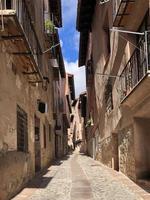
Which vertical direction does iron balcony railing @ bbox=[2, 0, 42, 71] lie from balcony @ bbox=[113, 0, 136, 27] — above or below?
below

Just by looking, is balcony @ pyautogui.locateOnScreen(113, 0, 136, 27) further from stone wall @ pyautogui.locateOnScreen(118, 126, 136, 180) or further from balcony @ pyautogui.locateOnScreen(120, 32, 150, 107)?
stone wall @ pyautogui.locateOnScreen(118, 126, 136, 180)

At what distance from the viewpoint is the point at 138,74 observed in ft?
35.7

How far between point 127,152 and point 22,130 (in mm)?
3290

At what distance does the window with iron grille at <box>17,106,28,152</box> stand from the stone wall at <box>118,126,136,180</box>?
311 centimetres

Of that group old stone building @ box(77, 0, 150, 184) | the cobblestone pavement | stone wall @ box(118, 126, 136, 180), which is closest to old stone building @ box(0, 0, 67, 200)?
the cobblestone pavement

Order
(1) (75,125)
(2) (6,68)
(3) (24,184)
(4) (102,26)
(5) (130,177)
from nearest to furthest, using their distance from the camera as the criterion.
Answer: (2) (6,68) < (3) (24,184) < (5) (130,177) < (4) (102,26) < (1) (75,125)

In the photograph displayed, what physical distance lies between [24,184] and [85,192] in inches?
92.1

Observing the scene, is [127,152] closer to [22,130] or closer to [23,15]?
[22,130]

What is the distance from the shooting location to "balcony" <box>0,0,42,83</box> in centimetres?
856

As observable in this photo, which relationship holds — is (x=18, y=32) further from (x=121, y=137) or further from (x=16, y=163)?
(x=121, y=137)

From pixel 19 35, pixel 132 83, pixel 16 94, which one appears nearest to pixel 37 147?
pixel 16 94

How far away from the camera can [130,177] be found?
1272cm

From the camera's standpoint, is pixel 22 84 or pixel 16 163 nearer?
pixel 16 163

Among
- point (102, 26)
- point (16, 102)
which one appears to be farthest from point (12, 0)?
point (102, 26)
